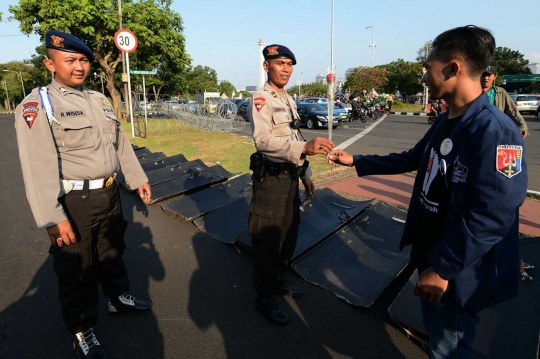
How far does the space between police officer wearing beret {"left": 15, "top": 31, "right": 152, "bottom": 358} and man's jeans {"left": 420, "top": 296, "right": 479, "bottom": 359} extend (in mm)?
1961

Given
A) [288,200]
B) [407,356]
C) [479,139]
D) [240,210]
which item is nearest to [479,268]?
[479,139]

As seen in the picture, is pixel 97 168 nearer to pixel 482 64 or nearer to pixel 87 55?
pixel 87 55

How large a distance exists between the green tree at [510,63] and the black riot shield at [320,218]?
55.4 metres

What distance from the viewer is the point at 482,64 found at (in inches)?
53.3

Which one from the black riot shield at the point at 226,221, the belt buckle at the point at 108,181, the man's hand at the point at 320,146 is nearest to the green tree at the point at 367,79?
the black riot shield at the point at 226,221

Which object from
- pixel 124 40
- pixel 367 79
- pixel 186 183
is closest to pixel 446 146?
pixel 186 183

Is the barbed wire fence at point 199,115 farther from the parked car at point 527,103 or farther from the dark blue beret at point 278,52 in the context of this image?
the parked car at point 527,103

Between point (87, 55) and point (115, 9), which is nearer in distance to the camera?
point (87, 55)

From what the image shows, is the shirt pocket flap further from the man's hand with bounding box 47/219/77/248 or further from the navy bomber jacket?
the navy bomber jacket

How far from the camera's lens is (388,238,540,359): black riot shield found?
198cm

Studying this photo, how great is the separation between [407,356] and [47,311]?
2.63 metres

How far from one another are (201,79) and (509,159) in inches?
3045

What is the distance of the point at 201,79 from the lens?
73.8m

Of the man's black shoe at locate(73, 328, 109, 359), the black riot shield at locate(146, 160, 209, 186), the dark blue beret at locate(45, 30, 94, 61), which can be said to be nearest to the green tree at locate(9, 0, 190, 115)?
the black riot shield at locate(146, 160, 209, 186)
